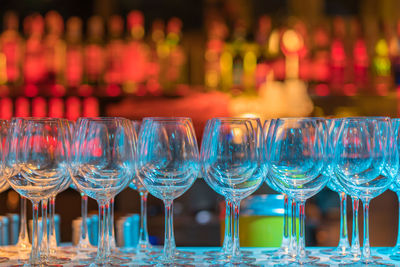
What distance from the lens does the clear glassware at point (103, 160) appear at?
65 centimetres

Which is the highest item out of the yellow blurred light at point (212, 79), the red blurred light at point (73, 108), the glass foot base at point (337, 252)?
the yellow blurred light at point (212, 79)

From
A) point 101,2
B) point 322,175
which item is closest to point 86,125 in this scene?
point 322,175

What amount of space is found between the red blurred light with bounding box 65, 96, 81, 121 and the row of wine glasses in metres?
1.97

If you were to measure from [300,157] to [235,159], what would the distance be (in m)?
0.08

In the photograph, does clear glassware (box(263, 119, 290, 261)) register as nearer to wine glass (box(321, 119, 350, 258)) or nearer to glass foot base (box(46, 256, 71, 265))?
wine glass (box(321, 119, 350, 258))

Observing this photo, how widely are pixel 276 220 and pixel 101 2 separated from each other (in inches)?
Result: 80.2

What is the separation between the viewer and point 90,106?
2.60m

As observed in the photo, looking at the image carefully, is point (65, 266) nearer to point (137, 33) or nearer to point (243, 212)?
point (243, 212)

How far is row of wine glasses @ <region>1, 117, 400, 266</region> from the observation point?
65cm

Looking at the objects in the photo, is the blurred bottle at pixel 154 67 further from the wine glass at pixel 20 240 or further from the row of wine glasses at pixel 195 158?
the row of wine glasses at pixel 195 158

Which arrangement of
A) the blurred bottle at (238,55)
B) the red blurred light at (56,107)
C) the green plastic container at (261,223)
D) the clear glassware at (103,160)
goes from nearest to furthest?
the clear glassware at (103,160)
the green plastic container at (261,223)
the blurred bottle at (238,55)
the red blurred light at (56,107)

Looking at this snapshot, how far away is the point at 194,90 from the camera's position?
2.57 metres

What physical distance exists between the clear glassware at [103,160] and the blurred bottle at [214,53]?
1857 mm

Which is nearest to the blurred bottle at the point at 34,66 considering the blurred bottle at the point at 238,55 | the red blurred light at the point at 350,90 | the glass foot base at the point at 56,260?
the blurred bottle at the point at 238,55
